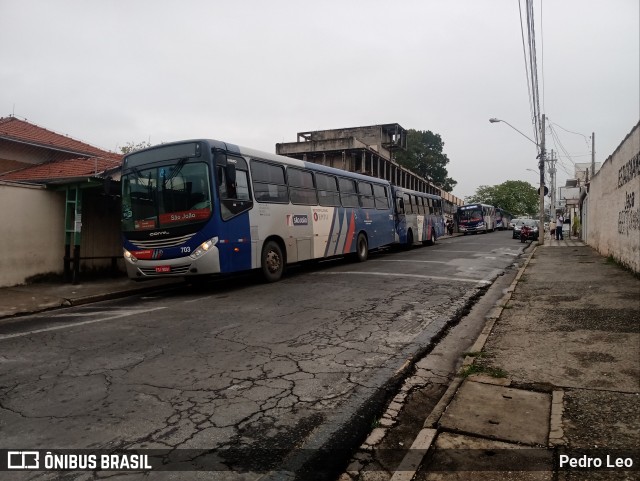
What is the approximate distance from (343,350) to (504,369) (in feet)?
5.70

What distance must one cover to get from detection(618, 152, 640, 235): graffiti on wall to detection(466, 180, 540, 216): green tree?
81.6 metres

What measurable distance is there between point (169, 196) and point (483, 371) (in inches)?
278

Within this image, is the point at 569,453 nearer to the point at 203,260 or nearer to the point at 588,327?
the point at 588,327

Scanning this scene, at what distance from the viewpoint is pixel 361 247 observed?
1528 cm

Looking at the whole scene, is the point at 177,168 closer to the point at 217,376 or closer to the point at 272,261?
the point at 272,261

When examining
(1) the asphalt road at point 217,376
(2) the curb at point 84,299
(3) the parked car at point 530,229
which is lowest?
(2) the curb at point 84,299

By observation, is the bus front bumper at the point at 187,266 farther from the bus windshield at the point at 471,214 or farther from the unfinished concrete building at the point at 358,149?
the bus windshield at the point at 471,214

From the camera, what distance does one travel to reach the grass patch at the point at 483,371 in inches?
163

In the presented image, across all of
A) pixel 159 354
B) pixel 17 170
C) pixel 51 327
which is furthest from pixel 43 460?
pixel 17 170

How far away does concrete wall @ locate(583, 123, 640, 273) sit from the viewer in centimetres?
1098

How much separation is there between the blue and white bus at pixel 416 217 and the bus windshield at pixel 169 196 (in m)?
11.5

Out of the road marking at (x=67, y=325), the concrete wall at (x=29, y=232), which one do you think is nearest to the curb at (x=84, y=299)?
the road marking at (x=67, y=325)

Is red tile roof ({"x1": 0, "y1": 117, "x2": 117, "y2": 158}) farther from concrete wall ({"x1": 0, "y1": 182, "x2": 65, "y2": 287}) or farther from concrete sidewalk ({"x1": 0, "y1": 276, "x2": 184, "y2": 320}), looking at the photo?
concrete sidewalk ({"x1": 0, "y1": 276, "x2": 184, "y2": 320})

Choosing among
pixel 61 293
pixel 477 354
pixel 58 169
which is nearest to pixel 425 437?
pixel 477 354
